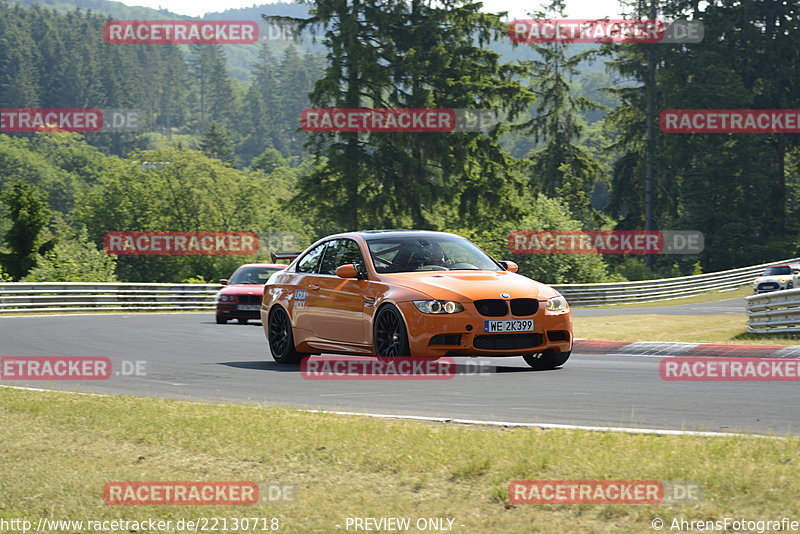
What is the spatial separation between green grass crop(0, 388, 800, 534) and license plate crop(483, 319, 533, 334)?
3.53 metres

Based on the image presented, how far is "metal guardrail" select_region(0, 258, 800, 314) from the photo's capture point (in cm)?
3745

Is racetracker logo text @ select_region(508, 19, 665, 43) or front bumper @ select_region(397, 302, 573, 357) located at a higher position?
racetracker logo text @ select_region(508, 19, 665, 43)

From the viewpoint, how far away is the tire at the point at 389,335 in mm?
12305

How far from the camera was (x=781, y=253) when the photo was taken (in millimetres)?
71062

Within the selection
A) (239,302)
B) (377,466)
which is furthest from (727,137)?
(377,466)

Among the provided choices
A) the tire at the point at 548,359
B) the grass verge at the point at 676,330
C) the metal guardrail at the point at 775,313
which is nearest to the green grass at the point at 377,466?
the tire at the point at 548,359

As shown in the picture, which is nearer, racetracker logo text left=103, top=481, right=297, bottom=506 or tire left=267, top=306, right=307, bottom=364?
racetracker logo text left=103, top=481, right=297, bottom=506

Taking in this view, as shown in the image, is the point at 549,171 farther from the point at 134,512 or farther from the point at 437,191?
the point at 134,512

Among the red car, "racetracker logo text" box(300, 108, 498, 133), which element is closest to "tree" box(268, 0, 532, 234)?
"racetracker logo text" box(300, 108, 498, 133)

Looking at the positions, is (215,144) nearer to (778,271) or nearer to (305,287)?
(778,271)

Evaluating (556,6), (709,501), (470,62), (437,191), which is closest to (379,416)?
(709,501)

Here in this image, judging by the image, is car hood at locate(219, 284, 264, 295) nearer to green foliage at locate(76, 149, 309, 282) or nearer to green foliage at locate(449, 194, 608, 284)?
green foliage at locate(449, 194, 608, 284)

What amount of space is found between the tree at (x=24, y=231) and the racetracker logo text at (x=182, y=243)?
16.3 m

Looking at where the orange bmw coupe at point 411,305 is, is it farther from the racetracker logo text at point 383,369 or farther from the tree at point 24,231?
the tree at point 24,231
